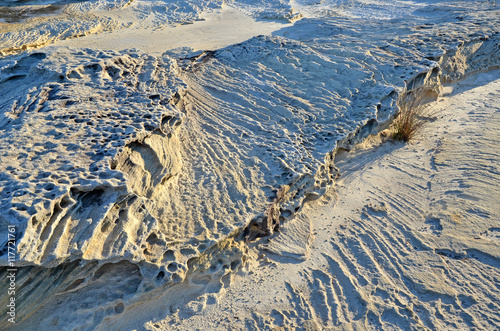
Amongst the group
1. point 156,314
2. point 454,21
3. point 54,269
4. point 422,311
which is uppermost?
point 454,21

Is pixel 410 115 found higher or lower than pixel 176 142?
higher

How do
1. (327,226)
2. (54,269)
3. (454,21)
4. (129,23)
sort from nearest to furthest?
(54,269), (327,226), (454,21), (129,23)

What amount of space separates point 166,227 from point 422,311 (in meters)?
2.02

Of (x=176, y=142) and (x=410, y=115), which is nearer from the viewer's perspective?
(x=176, y=142)

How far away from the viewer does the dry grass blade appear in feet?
14.8

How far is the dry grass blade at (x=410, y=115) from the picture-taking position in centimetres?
451

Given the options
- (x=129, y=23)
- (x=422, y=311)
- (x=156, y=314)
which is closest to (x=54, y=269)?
(x=156, y=314)

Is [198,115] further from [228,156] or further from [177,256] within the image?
[177,256]

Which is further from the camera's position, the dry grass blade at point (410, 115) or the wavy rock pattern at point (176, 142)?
the dry grass blade at point (410, 115)

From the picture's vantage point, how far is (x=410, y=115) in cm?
452

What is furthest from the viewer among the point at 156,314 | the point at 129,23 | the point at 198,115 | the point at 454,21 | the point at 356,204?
the point at 129,23

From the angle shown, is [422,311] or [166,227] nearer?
[422,311]

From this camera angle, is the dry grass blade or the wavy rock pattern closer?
the wavy rock pattern

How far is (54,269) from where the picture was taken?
2.42 m
